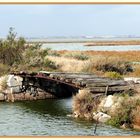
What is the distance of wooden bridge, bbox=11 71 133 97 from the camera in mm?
28656

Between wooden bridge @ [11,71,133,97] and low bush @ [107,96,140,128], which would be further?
wooden bridge @ [11,71,133,97]

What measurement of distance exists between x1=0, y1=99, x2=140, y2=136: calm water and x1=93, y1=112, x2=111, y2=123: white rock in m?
0.63

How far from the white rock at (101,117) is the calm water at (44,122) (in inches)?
24.8

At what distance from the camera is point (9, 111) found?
29344 millimetres

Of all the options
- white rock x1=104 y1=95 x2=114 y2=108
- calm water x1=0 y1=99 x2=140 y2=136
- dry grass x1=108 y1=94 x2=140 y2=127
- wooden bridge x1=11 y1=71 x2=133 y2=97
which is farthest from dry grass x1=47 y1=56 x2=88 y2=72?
dry grass x1=108 y1=94 x2=140 y2=127

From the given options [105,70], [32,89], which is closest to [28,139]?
[32,89]

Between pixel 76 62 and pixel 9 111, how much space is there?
622 inches

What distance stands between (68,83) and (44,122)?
5.98 meters

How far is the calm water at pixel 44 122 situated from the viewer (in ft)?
75.3

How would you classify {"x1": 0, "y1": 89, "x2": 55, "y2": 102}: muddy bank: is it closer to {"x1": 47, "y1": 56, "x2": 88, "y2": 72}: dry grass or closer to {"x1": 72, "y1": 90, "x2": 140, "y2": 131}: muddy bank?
{"x1": 47, "y1": 56, "x2": 88, "y2": 72}: dry grass

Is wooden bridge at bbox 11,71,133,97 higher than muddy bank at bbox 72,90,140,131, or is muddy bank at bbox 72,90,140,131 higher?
wooden bridge at bbox 11,71,133,97

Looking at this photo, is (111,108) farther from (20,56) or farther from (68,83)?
(20,56)

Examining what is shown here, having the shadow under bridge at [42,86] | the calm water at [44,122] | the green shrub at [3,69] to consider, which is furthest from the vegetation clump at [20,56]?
the calm water at [44,122]

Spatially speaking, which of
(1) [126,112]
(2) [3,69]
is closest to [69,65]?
(2) [3,69]
